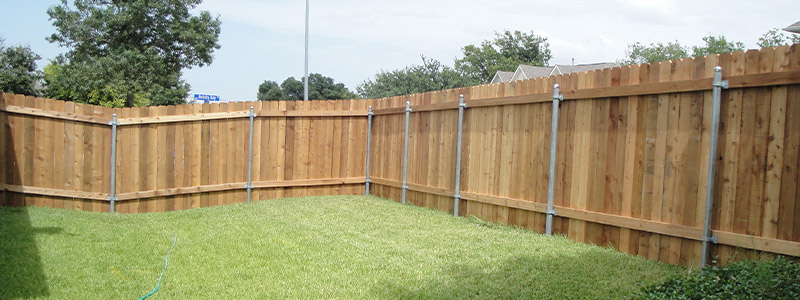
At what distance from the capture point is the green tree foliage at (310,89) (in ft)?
181

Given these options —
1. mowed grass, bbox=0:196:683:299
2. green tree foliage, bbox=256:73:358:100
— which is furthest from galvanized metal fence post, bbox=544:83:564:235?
green tree foliage, bbox=256:73:358:100

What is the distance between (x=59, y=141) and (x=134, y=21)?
25.4 metres

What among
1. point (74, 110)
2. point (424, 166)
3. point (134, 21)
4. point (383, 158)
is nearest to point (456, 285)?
point (424, 166)

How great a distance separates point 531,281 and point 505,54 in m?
52.5

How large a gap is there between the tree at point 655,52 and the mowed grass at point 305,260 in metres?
59.9

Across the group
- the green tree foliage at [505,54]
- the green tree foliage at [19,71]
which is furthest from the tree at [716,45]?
the green tree foliage at [19,71]

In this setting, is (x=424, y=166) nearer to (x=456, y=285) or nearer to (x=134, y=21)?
(x=456, y=285)

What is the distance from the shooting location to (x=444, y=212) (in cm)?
829

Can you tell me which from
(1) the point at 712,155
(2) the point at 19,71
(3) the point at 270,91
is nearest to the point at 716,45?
(3) the point at 270,91

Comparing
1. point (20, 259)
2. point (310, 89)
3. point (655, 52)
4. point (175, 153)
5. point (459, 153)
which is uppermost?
point (655, 52)

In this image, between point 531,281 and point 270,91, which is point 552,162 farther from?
point 270,91

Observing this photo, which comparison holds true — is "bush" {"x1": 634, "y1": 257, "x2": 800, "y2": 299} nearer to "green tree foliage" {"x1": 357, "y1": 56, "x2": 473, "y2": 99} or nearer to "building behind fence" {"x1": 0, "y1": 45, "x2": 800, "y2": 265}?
"building behind fence" {"x1": 0, "y1": 45, "x2": 800, "y2": 265}

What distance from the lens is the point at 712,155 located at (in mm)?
4730

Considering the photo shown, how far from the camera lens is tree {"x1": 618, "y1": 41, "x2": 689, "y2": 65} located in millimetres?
61150
